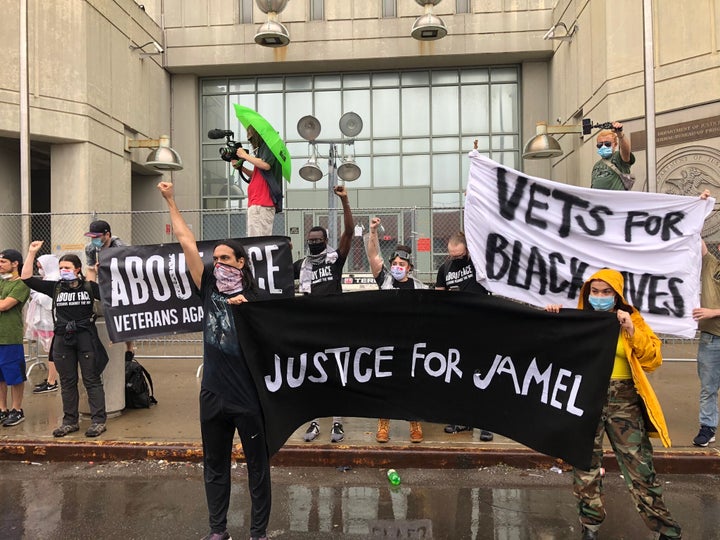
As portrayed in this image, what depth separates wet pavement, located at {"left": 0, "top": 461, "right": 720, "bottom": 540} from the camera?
A: 3.87 m

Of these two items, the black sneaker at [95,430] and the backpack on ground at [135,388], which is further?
the backpack on ground at [135,388]

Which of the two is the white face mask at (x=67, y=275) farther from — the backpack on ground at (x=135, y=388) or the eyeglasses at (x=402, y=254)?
the eyeglasses at (x=402, y=254)

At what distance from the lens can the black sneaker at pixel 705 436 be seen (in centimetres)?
515

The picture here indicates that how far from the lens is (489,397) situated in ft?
12.2

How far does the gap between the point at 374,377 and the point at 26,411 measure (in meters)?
4.90

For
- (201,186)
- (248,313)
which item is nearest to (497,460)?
(248,313)

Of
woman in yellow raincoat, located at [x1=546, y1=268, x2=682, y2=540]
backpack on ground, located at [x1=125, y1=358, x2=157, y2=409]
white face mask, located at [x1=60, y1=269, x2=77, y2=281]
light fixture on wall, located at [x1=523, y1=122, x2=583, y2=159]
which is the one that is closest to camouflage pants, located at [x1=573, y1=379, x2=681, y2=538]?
woman in yellow raincoat, located at [x1=546, y1=268, x2=682, y2=540]

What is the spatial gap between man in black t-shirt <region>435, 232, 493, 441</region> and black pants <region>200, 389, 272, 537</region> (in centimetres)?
252

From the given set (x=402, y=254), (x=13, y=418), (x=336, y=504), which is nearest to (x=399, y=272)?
(x=402, y=254)

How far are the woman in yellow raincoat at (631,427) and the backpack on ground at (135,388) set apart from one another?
16.4ft

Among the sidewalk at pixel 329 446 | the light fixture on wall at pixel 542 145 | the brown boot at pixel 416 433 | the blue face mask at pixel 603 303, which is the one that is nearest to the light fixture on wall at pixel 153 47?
the light fixture on wall at pixel 542 145

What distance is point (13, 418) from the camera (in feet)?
19.8

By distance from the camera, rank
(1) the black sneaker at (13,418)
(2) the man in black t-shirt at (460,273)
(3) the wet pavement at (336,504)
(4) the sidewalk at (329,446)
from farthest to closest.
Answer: (1) the black sneaker at (13,418)
(2) the man in black t-shirt at (460,273)
(4) the sidewalk at (329,446)
(3) the wet pavement at (336,504)

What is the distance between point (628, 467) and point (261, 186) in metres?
4.34
